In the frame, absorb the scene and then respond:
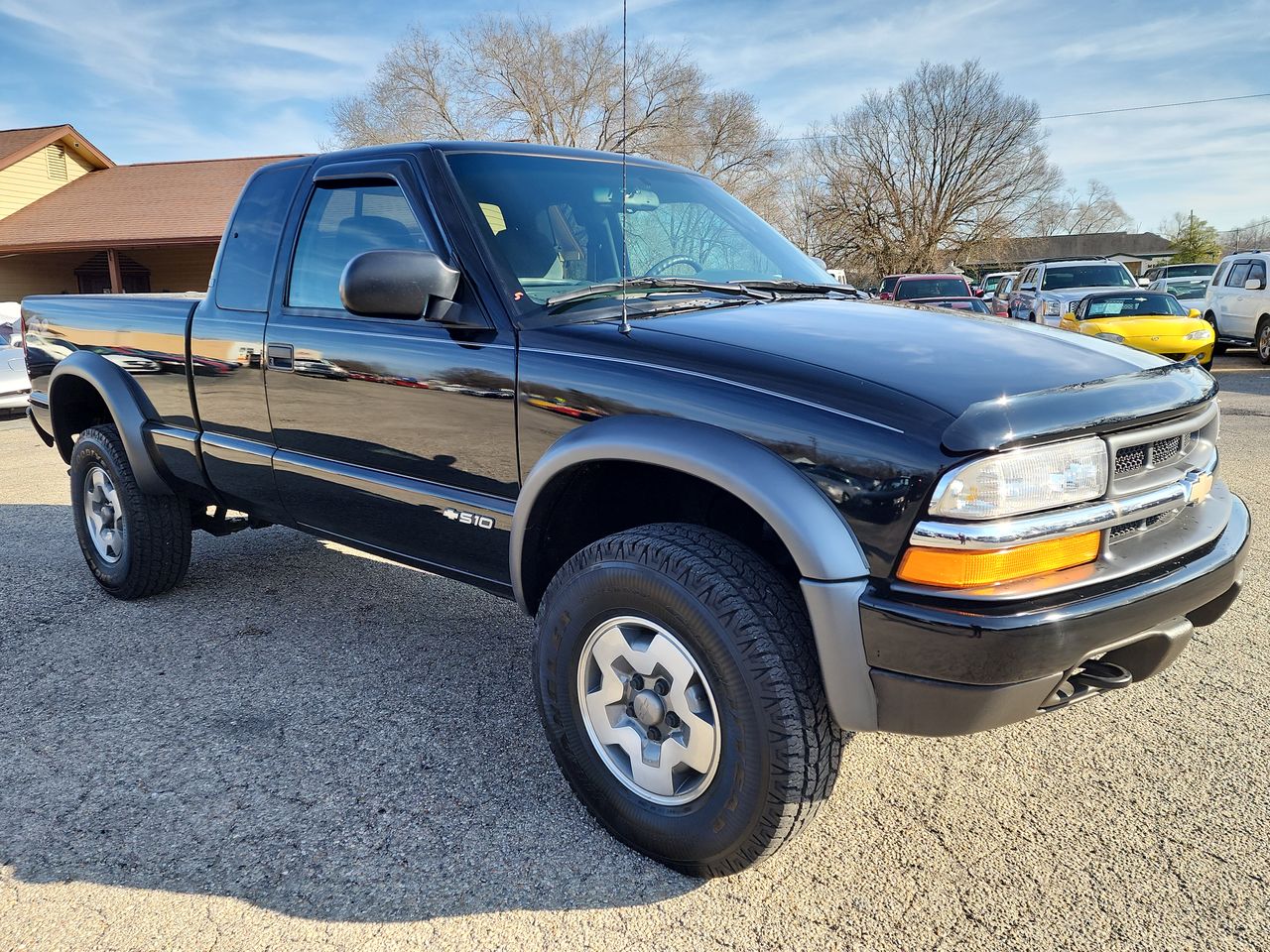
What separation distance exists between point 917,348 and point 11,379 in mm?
14249

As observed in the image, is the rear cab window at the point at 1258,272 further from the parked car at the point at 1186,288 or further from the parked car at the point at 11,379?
the parked car at the point at 11,379

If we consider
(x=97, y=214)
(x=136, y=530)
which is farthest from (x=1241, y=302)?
(x=97, y=214)

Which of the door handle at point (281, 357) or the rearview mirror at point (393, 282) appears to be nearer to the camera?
the rearview mirror at point (393, 282)

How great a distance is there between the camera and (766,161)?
42.5 m

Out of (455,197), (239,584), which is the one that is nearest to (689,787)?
(455,197)

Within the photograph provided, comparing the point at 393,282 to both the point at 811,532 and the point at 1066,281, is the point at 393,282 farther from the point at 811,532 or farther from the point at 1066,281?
the point at 1066,281

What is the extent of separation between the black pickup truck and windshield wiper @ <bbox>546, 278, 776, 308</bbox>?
1 cm

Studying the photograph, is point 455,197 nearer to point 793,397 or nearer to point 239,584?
Answer: point 793,397

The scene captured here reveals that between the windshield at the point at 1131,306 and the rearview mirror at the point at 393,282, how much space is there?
13.5 meters

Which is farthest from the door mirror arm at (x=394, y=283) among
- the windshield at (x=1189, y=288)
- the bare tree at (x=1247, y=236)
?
the bare tree at (x=1247, y=236)

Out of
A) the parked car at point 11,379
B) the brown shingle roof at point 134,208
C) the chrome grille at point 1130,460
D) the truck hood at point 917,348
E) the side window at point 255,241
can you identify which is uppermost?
the brown shingle roof at point 134,208

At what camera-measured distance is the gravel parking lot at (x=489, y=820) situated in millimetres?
2209

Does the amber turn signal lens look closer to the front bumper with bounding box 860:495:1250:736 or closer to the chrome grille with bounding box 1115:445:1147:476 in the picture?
the front bumper with bounding box 860:495:1250:736

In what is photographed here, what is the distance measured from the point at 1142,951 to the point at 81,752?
3096 millimetres
